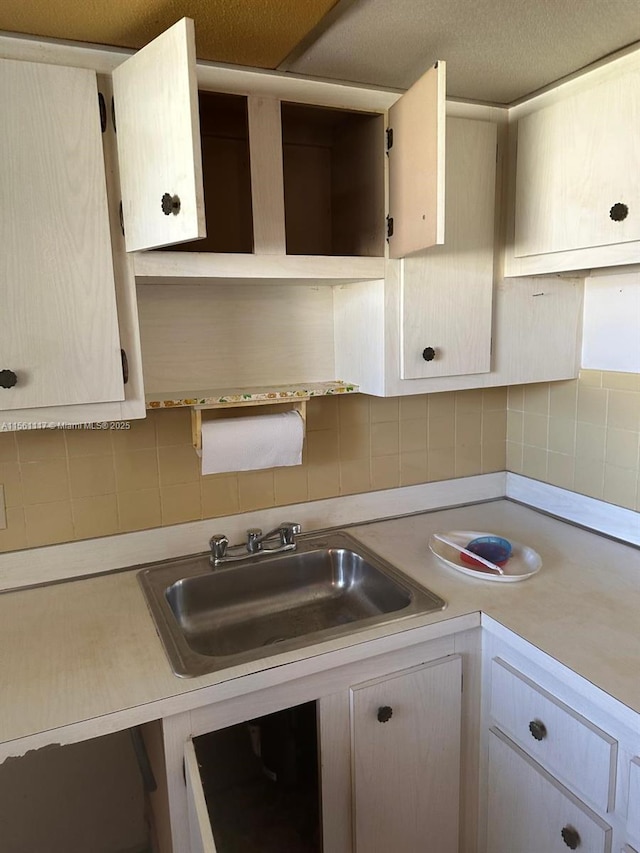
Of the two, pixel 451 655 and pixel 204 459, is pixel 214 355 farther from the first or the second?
pixel 451 655

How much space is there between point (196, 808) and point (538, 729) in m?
0.68

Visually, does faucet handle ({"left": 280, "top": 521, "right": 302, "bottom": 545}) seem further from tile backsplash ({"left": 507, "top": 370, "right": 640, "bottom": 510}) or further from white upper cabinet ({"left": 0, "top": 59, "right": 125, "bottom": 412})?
tile backsplash ({"left": 507, "top": 370, "right": 640, "bottom": 510})

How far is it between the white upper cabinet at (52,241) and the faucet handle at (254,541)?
0.60m

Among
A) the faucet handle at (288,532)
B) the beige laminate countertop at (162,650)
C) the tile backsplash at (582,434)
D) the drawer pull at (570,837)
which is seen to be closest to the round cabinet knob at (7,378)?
the beige laminate countertop at (162,650)

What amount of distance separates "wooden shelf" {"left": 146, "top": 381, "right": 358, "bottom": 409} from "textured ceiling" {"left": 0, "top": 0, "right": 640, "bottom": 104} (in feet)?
2.39

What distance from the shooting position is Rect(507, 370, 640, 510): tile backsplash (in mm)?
1587

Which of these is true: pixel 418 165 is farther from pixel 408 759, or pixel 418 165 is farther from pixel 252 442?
pixel 408 759

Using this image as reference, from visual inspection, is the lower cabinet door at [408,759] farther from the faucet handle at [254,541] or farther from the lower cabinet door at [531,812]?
the faucet handle at [254,541]

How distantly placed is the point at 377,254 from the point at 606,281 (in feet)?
2.21

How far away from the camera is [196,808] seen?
0.93 metres

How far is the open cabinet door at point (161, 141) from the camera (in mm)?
980

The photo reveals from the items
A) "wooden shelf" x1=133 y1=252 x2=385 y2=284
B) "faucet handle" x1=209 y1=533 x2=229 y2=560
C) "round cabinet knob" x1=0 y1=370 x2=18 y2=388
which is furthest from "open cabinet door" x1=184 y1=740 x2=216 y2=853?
"wooden shelf" x1=133 y1=252 x2=385 y2=284

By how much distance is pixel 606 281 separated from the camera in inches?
63.4

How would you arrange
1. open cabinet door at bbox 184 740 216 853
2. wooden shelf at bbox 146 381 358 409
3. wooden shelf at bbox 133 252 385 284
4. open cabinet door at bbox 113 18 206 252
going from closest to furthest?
open cabinet door at bbox 184 740 216 853, open cabinet door at bbox 113 18 206 252, wooden shelf at bbox 133 252 385 284, wooden shelf at bbox 146 381 358 409
